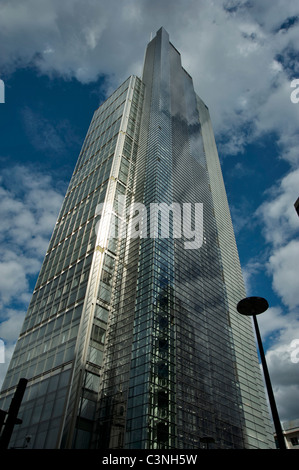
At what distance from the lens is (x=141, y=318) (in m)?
31.5

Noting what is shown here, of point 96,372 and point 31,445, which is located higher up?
point 96,372

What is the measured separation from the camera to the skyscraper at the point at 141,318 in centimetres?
2745

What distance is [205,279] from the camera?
140 ft

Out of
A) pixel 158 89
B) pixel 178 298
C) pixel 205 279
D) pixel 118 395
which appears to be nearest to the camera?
pixel 118 395

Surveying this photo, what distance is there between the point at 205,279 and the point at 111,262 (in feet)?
39.5

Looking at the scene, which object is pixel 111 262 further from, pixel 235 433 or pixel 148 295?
pixel 235 433

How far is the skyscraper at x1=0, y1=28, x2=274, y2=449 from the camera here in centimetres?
2745

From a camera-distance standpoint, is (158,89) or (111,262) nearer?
(111,262)
